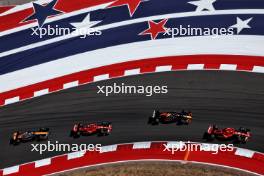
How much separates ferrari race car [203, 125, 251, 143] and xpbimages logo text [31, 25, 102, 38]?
198 inches

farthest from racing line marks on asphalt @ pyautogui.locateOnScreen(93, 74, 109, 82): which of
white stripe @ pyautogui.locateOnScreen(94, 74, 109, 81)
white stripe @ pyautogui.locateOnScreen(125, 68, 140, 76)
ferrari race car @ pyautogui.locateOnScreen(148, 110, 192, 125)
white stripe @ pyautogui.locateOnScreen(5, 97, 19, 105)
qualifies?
white stripe @ pyautogui.locateOnScreen(5, 97, 19, 105)

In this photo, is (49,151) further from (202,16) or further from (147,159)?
(202,16)

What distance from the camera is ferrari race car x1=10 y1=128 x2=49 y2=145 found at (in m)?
13.4

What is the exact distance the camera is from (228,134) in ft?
43.4

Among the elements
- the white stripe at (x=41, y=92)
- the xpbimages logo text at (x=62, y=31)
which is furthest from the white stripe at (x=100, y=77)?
the white stripe at (x=41, y=92)

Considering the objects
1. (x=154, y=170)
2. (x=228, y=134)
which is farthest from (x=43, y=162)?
(x=228, y=134)

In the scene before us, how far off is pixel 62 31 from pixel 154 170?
5687 millimetres

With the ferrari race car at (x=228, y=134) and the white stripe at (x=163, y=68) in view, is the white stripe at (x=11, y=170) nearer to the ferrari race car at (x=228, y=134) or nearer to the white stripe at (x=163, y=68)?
the white stripe at (x=163, y=68)

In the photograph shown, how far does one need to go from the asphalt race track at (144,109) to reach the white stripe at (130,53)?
701 mm

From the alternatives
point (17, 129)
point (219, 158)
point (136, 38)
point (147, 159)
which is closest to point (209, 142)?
point (219, 158)

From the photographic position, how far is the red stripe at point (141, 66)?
13680mm

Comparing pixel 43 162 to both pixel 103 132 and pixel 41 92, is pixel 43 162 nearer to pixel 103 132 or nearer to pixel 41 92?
pixel 103 132

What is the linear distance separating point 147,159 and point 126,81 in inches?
106

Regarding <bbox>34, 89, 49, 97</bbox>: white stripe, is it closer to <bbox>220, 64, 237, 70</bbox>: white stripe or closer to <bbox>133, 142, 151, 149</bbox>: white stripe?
<bbox>133, 142, 151, 149</bbox>: white stripe
